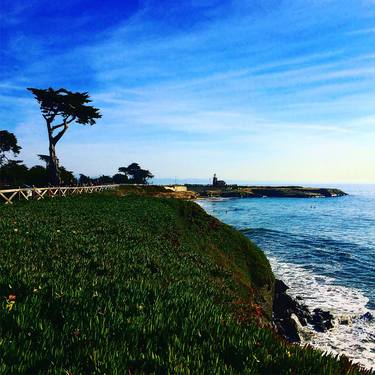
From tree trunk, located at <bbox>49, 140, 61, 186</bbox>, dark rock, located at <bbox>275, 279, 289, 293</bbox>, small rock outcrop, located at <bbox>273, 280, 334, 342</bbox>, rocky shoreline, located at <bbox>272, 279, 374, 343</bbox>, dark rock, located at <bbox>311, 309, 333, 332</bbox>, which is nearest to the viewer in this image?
small rock outcrop, located at <bbox>273, 280, 334, 342</bbox>

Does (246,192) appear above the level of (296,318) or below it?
above

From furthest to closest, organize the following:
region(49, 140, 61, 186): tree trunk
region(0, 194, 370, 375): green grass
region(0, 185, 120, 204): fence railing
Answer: region(49, 140, 61, 186): tree trunk → region(0, 185, 120, 204): fence railing → region(0, 194, 370, 375): green grass

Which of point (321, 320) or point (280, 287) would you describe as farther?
point (280, 287)

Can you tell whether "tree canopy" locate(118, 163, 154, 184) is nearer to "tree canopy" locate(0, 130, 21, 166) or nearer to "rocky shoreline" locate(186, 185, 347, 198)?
"rocky shoreline" locate(186, 185, 347, 198)

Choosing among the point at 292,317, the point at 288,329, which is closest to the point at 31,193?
the point at 292,317

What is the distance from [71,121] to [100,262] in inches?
1614

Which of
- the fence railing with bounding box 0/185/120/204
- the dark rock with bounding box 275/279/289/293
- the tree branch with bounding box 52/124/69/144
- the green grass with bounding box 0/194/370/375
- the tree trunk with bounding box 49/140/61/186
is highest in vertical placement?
the tree branch with bounding box 52/124/69/144

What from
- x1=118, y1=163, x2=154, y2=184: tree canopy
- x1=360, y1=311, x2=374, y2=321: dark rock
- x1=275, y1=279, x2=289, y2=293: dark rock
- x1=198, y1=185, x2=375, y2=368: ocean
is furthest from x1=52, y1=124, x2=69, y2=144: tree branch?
x1=118, y1=163, x2=154, y2=184: tree canopy

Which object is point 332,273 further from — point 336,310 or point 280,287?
point 336,310

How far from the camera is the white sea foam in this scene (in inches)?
616

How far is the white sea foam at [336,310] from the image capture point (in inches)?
616

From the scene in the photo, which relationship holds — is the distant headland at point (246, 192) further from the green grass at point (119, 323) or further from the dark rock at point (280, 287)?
the green grass at point (119, 323)

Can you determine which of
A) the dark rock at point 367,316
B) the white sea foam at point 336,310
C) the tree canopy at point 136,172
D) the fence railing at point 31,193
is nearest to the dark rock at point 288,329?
the white sea foam at point 336,310

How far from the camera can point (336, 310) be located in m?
20.3
